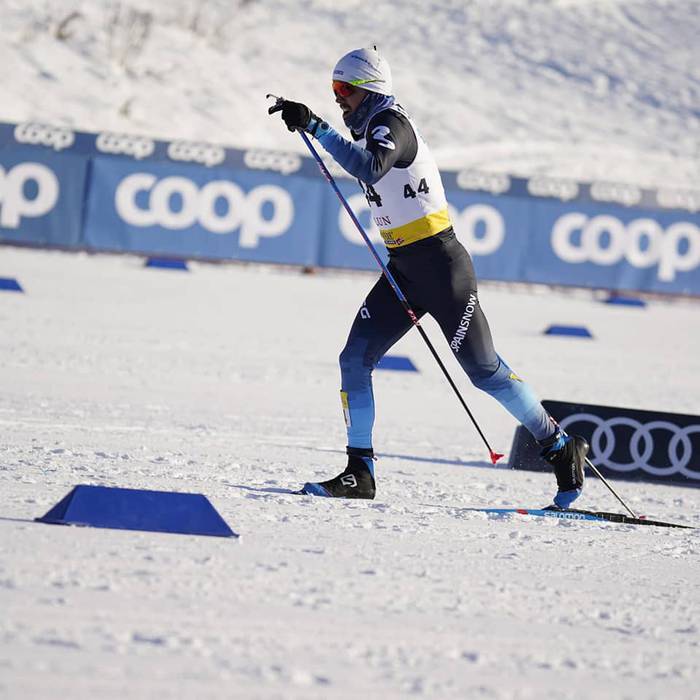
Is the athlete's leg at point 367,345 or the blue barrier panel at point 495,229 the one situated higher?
the athlete's leg at point 367,345

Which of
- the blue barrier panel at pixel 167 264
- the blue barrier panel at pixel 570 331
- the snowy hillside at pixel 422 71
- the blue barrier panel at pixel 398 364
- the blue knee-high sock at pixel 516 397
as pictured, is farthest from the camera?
the snowy hillside at pixel 422 71

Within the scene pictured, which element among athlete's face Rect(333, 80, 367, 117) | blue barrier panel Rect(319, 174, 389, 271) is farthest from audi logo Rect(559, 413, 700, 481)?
blue barrier panel Rect(319, 174, 389, 271)

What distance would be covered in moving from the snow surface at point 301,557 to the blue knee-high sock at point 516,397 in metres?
0.40

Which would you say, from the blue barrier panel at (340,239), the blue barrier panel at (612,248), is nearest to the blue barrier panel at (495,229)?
the blue barrier panel at (612,248)

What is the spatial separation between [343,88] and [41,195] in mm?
15973

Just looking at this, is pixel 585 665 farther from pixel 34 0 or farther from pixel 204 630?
pixel 34 0

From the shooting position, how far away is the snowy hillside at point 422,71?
108ft

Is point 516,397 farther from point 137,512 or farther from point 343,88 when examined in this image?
point 137,512

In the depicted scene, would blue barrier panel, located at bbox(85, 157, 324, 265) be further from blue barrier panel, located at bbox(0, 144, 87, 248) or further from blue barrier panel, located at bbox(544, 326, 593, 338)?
blue barrier panel, located at bbox(544, 326, 593, 338)

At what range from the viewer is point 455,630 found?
3742mm

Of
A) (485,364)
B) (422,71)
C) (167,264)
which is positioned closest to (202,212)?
(167,264)

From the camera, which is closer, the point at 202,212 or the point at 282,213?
the point at 202,212

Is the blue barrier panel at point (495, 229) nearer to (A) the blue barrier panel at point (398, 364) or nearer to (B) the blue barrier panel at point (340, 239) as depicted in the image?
(B) the blue barrier panel at point (340, 239)

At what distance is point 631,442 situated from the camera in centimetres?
746
